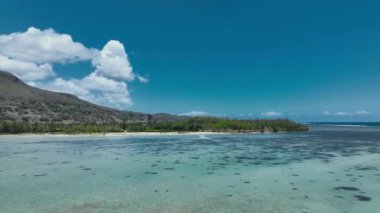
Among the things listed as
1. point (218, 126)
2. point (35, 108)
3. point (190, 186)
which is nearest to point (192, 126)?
point (218, 126)

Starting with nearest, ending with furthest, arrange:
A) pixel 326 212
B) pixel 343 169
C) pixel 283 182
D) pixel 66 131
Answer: pixel 326 212 → pixel 283 182 → pixel 343 169 → pixel 66 131

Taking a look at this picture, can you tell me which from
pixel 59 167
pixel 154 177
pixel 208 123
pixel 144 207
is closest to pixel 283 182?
pixel 154 177

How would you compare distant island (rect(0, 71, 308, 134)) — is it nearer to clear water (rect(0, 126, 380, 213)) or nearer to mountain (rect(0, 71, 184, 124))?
mountain (rect(0, 71, 184, 124))

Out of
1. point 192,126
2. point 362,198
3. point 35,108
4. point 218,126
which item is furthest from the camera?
point 35,108

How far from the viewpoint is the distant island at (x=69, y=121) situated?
3145 inches

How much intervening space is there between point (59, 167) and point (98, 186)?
9.60 metres

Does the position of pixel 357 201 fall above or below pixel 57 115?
below

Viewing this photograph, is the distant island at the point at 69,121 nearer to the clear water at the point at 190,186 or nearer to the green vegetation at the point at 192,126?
the green vegetation at the point at 192,126

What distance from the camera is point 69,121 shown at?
382ft

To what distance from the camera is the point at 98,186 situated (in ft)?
65.8

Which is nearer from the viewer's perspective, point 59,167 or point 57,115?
point 59,167

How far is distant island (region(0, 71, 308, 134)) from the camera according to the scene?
7988 cm

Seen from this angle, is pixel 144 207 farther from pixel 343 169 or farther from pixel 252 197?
pixel 343 169

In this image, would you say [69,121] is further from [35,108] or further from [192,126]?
[192,126]
